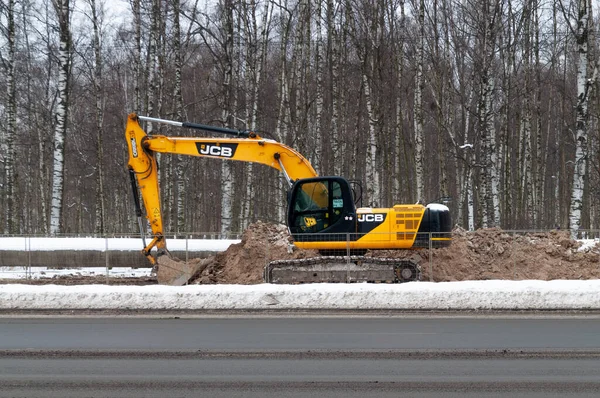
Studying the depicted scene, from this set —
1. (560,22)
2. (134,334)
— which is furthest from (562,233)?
(560,22)

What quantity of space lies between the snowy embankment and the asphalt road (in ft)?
4.79

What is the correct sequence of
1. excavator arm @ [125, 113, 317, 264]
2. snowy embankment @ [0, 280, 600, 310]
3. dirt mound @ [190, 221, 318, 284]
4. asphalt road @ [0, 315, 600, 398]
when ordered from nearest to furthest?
asphalt road @ [0, 315, 600, 398]
snowy embankment @ [0, 280, 600, 310]
excavator arm @ [125, 113, 317, 264]
dirt mound @ [190, 221, 318, 284]

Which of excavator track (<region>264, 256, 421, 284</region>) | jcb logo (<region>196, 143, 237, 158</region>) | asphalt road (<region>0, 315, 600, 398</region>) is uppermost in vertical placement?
jcb logo (<region>196, 143, 237, 158</region>)

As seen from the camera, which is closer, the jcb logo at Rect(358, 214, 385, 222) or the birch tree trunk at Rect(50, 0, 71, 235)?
the jcb logo at Rect(358, 214, 385, 222)

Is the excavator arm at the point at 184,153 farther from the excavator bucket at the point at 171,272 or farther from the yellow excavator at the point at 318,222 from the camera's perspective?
the excavator bucket at the point at 171,272

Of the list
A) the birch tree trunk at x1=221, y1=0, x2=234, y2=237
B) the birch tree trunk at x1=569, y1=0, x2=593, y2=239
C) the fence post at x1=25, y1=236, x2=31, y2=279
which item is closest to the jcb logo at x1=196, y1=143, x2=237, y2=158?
the fence post at x1=25, y1=236, x2=31, y2=279

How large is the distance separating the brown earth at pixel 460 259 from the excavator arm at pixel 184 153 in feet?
6.65

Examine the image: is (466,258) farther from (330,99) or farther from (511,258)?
(330,99)

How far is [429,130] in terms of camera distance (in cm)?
5262

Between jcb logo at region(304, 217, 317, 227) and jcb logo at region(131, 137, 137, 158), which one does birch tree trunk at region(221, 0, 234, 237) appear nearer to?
jcb logo at region(131, 137, 137, 158)

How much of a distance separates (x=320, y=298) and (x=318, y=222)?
3.43 metres

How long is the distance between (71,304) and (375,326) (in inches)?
272

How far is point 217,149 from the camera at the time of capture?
19609 millimetres

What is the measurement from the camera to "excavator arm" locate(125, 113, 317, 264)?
19.3 m
